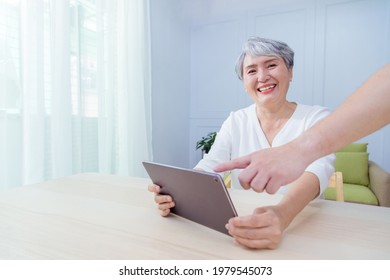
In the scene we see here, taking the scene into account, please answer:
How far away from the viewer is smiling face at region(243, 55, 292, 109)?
43.6 inches

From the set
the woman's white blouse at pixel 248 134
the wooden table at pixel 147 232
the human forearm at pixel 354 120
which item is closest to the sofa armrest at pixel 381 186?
the woman's white blouse at pixel 248 134

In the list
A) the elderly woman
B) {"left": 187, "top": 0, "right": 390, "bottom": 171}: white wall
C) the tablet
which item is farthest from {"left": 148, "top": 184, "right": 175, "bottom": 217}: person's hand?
{"left": 187, "top": 0, "right": 390, "bottom": 171}: white wall

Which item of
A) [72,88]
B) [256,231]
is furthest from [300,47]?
[256,231]

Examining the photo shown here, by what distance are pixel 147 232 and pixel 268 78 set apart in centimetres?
83

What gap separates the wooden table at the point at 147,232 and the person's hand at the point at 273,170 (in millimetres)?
132

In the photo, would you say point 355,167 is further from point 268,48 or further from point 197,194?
point 197,194

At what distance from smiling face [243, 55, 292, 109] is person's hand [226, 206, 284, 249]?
28.7 inches

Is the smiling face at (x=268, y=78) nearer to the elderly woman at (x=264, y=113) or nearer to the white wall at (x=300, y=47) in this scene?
the elderly woman at (x=264, y=113)

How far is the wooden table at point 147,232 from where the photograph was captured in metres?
0.47

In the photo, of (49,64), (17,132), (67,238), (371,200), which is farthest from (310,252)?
(371,200)

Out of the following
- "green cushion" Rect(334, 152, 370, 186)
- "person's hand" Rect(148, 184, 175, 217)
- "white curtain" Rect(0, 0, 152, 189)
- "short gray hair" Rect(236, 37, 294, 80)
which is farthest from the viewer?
"green cushion" Rect(334, 152, 370, 186)

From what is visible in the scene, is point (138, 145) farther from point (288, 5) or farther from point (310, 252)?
point (288, 5)

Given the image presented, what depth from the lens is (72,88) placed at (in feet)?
6.02

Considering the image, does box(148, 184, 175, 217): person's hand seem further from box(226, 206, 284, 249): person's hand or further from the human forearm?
the human forearm
